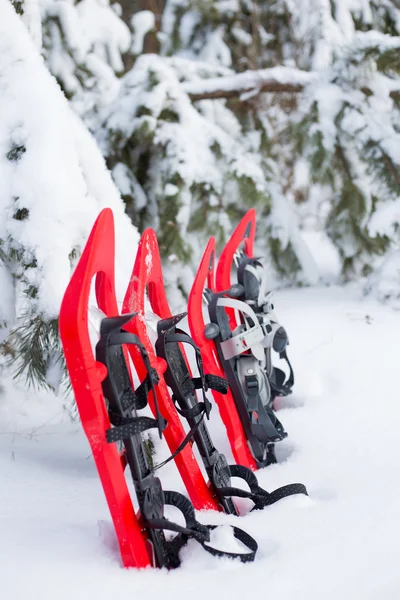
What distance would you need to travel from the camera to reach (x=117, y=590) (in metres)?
1.19

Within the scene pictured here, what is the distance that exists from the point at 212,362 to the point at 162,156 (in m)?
1.79

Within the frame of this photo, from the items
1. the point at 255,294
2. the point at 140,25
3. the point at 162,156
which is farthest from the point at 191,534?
the point at 140,25

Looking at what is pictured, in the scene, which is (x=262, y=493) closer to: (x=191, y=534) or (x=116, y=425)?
(x=191, y=534)

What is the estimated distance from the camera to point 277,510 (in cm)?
157

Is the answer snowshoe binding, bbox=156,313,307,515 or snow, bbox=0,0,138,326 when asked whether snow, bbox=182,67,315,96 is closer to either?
snow, bbox=0,0,138,326

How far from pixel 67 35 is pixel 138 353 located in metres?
2.40

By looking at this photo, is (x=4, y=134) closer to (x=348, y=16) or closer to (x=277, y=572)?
(x=277, y=572)

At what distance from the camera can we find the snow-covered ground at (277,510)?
1.21m

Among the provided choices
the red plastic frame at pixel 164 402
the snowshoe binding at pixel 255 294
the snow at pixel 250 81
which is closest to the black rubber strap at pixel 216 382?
the red plastic frame at pixel 164 402

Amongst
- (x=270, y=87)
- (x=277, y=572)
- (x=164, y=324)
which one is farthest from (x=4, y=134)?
(x=270, y=87)

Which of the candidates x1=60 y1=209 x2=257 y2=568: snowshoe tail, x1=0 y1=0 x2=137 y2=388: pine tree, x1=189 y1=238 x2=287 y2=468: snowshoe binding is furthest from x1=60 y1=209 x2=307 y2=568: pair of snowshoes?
x1=189 y1=238 x2=287 y2=468: snowshoe binding

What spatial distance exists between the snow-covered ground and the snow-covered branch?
6.93ft

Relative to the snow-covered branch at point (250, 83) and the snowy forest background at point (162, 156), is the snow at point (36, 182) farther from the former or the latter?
the snow-covered branch at point (250, 83)

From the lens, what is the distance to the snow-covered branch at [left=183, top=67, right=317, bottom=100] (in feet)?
12.5
